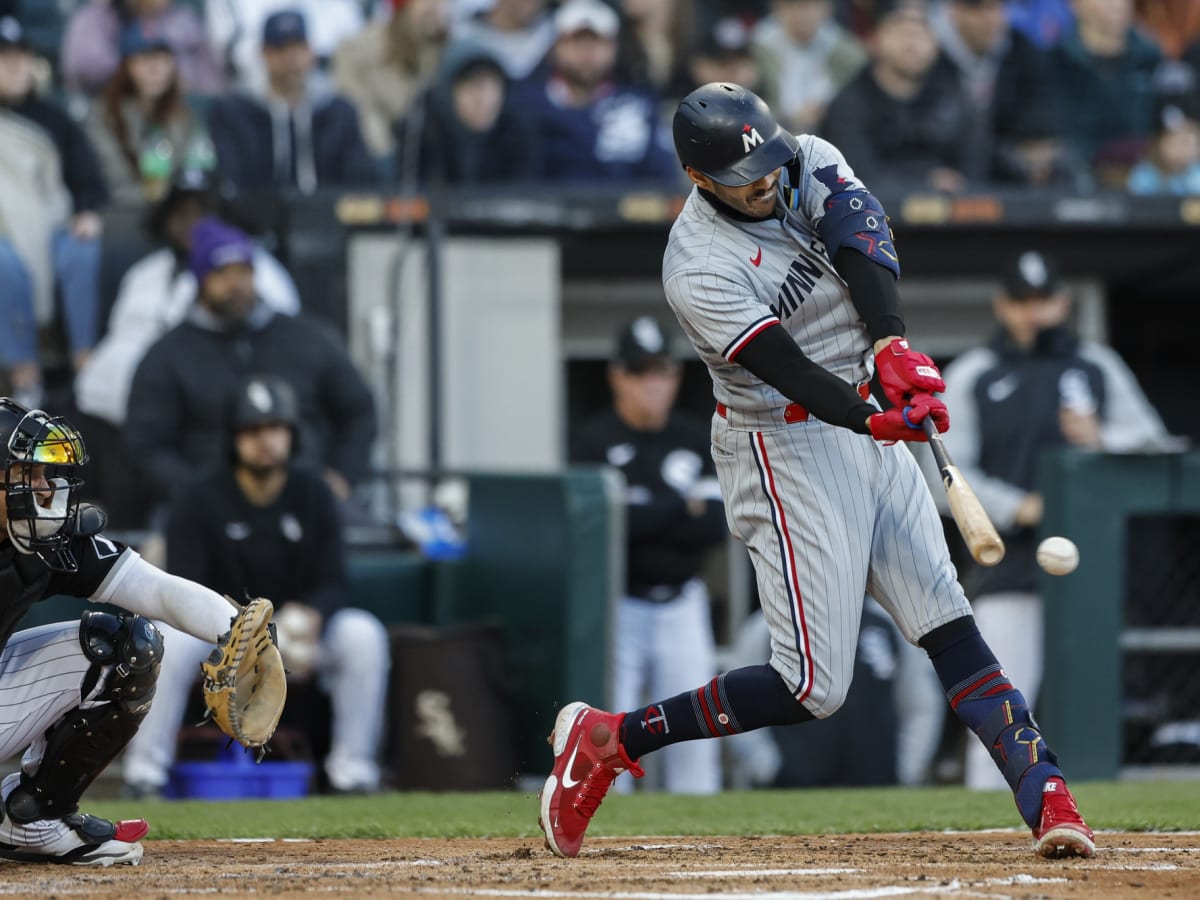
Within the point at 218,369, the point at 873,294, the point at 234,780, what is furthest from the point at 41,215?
the point at 873,294

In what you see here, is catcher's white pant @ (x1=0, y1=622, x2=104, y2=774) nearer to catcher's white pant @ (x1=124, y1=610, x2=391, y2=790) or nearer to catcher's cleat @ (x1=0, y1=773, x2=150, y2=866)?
catcher's cleat @ (x1=0, y1=773, x2=150, y2=866)

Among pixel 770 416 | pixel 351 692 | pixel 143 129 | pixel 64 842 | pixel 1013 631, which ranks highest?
pixel 143 129

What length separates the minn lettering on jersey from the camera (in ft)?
13.4

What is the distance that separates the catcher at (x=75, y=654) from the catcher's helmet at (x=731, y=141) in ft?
4.20

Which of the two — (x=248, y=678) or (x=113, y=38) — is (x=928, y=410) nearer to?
(x=248, y=678)

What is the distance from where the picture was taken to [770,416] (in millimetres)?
4070

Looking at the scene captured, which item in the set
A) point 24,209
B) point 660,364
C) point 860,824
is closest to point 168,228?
point 24,209

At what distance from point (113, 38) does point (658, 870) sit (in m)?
→ 6.01

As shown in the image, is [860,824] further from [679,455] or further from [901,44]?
[901,44]

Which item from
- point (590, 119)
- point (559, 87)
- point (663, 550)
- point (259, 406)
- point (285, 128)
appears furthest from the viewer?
point (559, 87)

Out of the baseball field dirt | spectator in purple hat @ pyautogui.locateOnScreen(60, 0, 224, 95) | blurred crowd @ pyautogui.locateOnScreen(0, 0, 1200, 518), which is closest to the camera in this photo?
the baseball field dirt

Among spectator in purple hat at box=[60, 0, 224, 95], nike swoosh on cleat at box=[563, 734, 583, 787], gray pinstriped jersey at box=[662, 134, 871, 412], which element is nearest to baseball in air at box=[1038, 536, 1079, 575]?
gray pinstriped jersey at box=[662, 134, 871, 412]

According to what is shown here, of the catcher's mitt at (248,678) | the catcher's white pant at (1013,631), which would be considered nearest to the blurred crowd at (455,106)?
the catcher's white pant at (1013,631)

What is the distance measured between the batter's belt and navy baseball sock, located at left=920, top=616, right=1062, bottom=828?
1.74 feet
